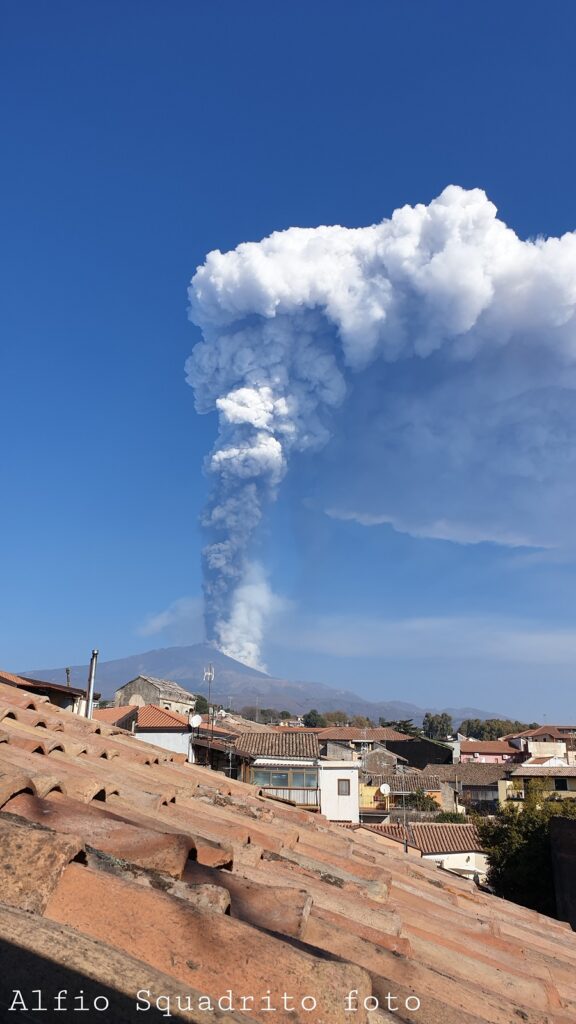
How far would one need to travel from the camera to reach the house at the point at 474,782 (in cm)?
5609

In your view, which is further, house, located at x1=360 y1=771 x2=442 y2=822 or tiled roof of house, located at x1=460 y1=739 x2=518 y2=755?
tiled roof of house, located at x1=460 y1=739 x2=518 y2=755

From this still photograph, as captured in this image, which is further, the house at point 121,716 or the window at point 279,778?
the window at point 279,778

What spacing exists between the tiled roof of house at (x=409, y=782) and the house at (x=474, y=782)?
274cm

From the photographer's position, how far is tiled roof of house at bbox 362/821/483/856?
31.6 metres

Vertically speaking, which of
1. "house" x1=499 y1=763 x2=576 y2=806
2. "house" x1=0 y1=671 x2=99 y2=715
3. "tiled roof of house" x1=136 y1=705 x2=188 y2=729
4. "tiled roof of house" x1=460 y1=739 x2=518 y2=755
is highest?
"house" x1=0 y1=671 x2=99 y2=715

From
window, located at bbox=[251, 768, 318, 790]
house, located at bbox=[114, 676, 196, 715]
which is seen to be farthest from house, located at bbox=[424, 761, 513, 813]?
window, located at bbox=[251, 768, 318, 790]

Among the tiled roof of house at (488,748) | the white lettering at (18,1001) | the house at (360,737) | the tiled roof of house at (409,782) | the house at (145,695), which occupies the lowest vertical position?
the tiled roof of house at (409,782)

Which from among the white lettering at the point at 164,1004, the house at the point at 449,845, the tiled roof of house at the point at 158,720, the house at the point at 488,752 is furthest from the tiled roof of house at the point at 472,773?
the white lettering at the point at 164,1004

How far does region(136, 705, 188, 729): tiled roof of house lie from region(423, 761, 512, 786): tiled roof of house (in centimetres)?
3490

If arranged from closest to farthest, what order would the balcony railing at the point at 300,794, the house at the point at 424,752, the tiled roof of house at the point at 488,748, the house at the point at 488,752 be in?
1. the balcony railing at the point at 300,794
2. the house at the point at 424,752
3. the house at the point at 488,752
4. the tiled roof of house at the point at 488,748

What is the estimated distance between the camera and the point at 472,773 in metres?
60.0

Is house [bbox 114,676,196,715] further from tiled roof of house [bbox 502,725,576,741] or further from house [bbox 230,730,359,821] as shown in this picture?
tiled roof of house [bbox 502,725,576,741]

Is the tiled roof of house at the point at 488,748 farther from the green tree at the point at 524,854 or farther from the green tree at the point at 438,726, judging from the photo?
the green tree at the point at 524,854

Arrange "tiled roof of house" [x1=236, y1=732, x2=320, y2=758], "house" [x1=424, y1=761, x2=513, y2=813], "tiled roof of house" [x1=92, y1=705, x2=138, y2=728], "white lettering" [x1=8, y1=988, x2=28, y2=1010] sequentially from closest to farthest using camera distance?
1. "white lettering" [x1=8, y1=988, x2=28, y2=1010]
2. "tiled roof of house" [x1=92, y1=705, x2=138, y2=728]
3. "tiled roof of house" [x1=236, y1=732, x2=320, y2=758]
4. "house" [x1=424, y1=761, x2=513, y2=813]
